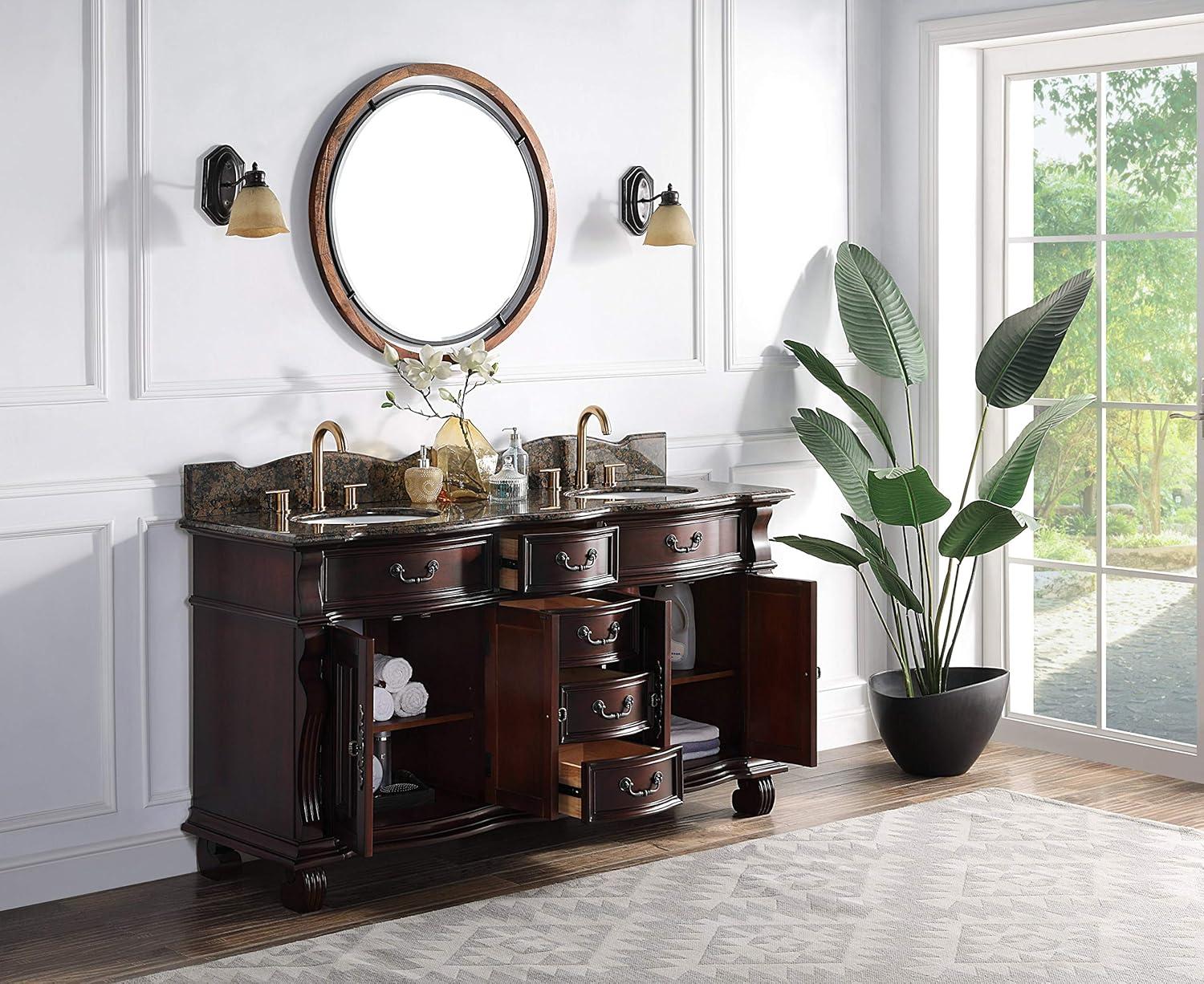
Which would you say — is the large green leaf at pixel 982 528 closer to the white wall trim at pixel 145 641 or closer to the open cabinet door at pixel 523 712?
the open cabinet door at pixel 523 712

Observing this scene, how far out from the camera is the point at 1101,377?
4.57m

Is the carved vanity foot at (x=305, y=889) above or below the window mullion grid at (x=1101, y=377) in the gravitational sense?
below

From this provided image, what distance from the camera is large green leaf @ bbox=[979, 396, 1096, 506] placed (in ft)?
13.6

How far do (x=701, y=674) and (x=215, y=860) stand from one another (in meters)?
1.32

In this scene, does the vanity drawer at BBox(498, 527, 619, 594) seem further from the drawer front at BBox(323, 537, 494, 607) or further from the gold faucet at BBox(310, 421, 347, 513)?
the gold faucet at BBox(310, 421, 347, 513)

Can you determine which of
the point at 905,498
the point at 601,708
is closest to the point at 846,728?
the point at 905,498

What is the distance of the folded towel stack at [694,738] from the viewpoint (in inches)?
156

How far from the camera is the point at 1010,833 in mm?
3867

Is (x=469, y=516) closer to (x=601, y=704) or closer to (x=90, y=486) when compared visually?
(x=601, y=704)

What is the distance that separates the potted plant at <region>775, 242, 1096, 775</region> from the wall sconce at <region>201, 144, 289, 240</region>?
1627mm

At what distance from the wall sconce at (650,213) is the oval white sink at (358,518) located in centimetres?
112

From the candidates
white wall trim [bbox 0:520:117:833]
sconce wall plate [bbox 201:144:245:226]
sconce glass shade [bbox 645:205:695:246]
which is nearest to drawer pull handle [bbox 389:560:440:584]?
white wall trim [bbox 0:520:117:833]

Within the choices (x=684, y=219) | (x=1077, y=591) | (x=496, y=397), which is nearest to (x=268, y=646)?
(x=496, y=397)

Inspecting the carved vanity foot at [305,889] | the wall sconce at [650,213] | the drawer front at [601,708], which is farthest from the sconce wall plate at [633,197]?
the carved vanity foot at [305,889]
